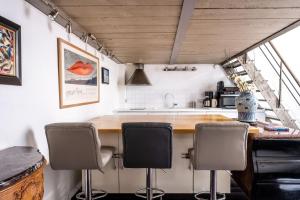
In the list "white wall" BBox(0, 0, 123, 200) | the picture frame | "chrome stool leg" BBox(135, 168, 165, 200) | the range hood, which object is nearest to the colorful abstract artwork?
"white wall" BBox(0, 0, 123, 200)

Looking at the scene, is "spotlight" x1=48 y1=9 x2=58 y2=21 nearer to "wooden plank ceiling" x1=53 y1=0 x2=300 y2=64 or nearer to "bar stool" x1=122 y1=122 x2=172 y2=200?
"wooden plank ceiling" x1=53 y1=0 x2=300 y2=64

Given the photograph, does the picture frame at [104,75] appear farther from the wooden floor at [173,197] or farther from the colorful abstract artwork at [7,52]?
the colorful abstract artwork at [7,52]

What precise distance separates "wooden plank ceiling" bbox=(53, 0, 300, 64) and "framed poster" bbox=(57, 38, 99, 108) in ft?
1.01

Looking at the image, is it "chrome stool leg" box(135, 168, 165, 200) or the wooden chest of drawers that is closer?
the wooden chest of drawers

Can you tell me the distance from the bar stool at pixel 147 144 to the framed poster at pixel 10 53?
0.91 metres

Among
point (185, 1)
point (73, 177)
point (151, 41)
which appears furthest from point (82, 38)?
point (73, 177)

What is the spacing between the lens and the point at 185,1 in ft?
6.12

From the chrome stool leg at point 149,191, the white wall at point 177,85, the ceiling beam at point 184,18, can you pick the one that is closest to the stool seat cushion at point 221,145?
the chrome stool leg at point 149,191

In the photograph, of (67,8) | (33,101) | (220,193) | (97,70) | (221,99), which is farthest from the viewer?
(221,99)

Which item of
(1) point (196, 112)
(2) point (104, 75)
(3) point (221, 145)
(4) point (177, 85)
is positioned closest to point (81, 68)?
(2) point (104, 75)

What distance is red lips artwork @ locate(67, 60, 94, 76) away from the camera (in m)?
2.64

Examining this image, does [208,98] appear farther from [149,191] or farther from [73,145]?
[73,145]

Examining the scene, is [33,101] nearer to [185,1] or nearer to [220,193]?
[185,1]

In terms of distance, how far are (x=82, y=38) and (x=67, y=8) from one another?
2.85 ft
